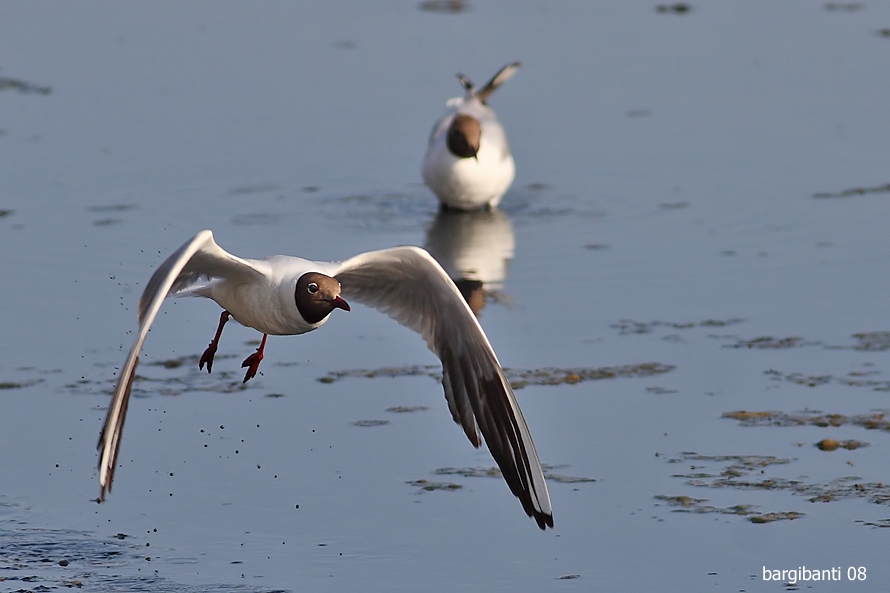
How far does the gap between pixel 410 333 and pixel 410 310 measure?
1.97 meters

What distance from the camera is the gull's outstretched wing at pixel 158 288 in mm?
5426

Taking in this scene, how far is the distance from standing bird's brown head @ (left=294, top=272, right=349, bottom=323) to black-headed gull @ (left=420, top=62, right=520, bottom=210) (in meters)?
5.19

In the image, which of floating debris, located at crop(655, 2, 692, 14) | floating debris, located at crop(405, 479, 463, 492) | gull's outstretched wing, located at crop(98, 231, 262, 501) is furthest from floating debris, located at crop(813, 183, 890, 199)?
floating debris, located at crop(655, 2, 692, 14)

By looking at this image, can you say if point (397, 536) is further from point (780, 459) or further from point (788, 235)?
point (788, 235)

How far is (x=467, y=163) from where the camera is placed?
38.1 feet

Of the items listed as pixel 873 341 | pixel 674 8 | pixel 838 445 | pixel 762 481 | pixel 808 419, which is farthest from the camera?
pixel 674 8

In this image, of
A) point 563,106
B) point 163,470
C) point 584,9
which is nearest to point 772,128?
point 563,106

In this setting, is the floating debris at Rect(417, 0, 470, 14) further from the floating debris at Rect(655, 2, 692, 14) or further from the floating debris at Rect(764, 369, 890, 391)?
the floating debris at Rect(764, 369, 890, 391)

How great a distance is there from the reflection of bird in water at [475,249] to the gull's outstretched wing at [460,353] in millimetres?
2222

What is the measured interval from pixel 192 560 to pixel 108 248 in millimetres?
4264

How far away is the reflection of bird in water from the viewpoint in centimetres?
976

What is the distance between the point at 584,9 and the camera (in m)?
17.6

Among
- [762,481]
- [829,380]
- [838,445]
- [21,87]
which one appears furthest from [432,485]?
[21,87]

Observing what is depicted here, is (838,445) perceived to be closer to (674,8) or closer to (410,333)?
(410,333)
